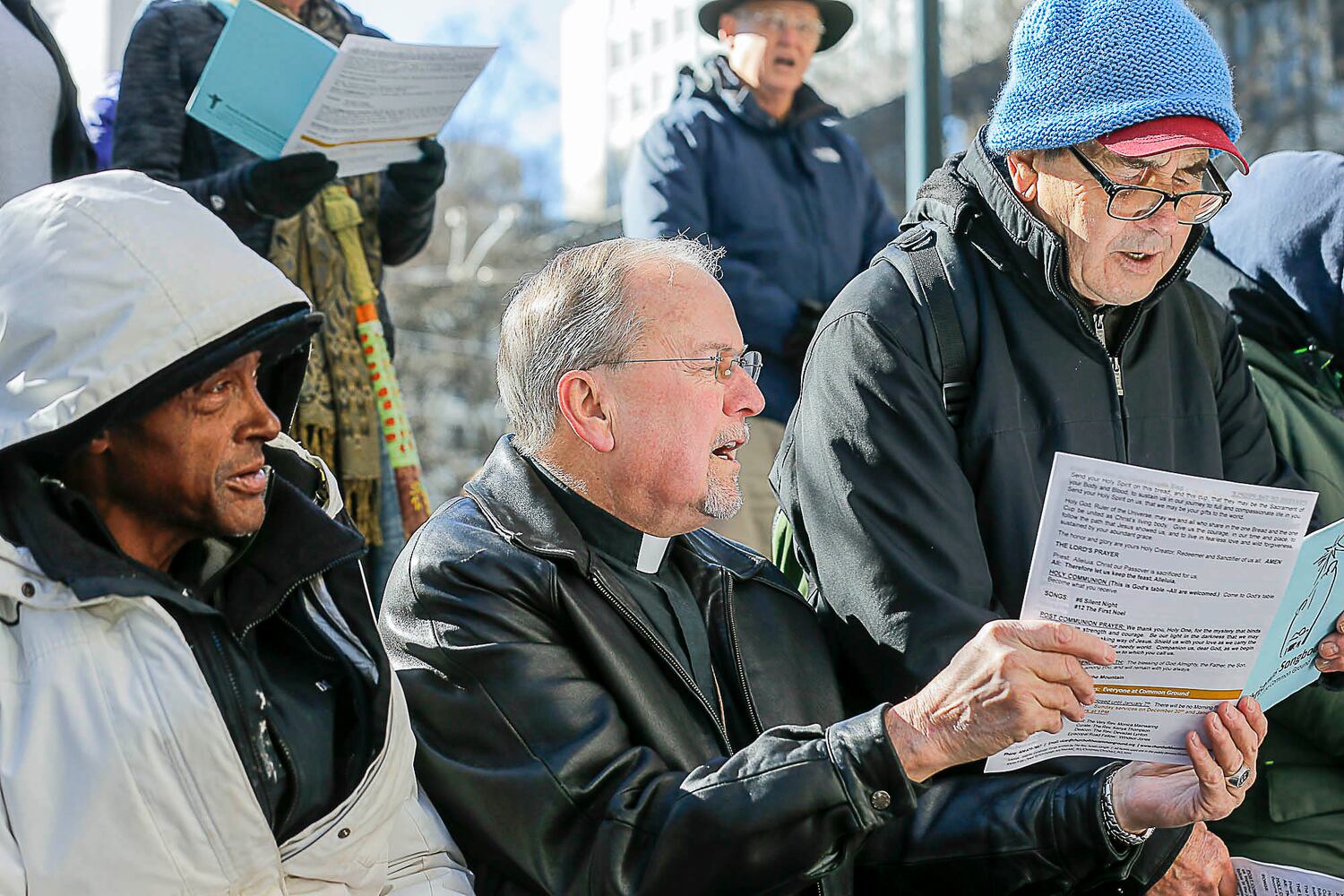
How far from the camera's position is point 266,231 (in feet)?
13.8

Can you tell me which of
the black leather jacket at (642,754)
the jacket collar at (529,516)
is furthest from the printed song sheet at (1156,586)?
the jacket collar at (529,516)

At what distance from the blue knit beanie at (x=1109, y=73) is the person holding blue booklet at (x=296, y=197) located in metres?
1.75

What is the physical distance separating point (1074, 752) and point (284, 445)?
56.1 inches

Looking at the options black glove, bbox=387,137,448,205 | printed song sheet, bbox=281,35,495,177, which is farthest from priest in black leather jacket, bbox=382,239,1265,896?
black glove, bbox=387,137,448,205

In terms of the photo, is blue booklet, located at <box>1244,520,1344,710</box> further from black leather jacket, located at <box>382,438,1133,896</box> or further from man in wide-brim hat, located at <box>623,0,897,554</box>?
man in wide-brim hat, located at <box>623,0,897,554</box>

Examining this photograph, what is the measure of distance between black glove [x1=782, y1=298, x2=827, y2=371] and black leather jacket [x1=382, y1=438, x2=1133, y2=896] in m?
2.00

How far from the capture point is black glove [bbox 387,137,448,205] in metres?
4.43

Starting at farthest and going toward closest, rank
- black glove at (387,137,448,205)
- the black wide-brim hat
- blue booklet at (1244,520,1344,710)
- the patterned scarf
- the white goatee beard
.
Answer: the black wide-brim hat
black glove at (387,137,448,205)
the patterned scarf
the white goatee beard
blue booklet at (1244,520,1344,710)

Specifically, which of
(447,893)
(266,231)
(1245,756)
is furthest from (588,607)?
(266,231)

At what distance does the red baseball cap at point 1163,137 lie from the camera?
3.07 m

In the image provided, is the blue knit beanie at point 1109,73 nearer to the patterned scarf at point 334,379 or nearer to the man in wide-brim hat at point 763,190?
the man in wide-brim hat at point 763,190

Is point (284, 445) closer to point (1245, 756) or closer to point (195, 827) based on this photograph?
point (195, 827)

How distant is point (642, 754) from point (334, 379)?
1983mm

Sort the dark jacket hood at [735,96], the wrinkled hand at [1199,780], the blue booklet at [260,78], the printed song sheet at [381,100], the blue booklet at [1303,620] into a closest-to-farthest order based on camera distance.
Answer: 1. the wrinkled hand at [1199,780]
2. the blue booklet at [1303,620]
3. the blue booklet at [260,78]
4. the printed song sheet at [381,100]
5. the dark jacket hood at [735,96]
